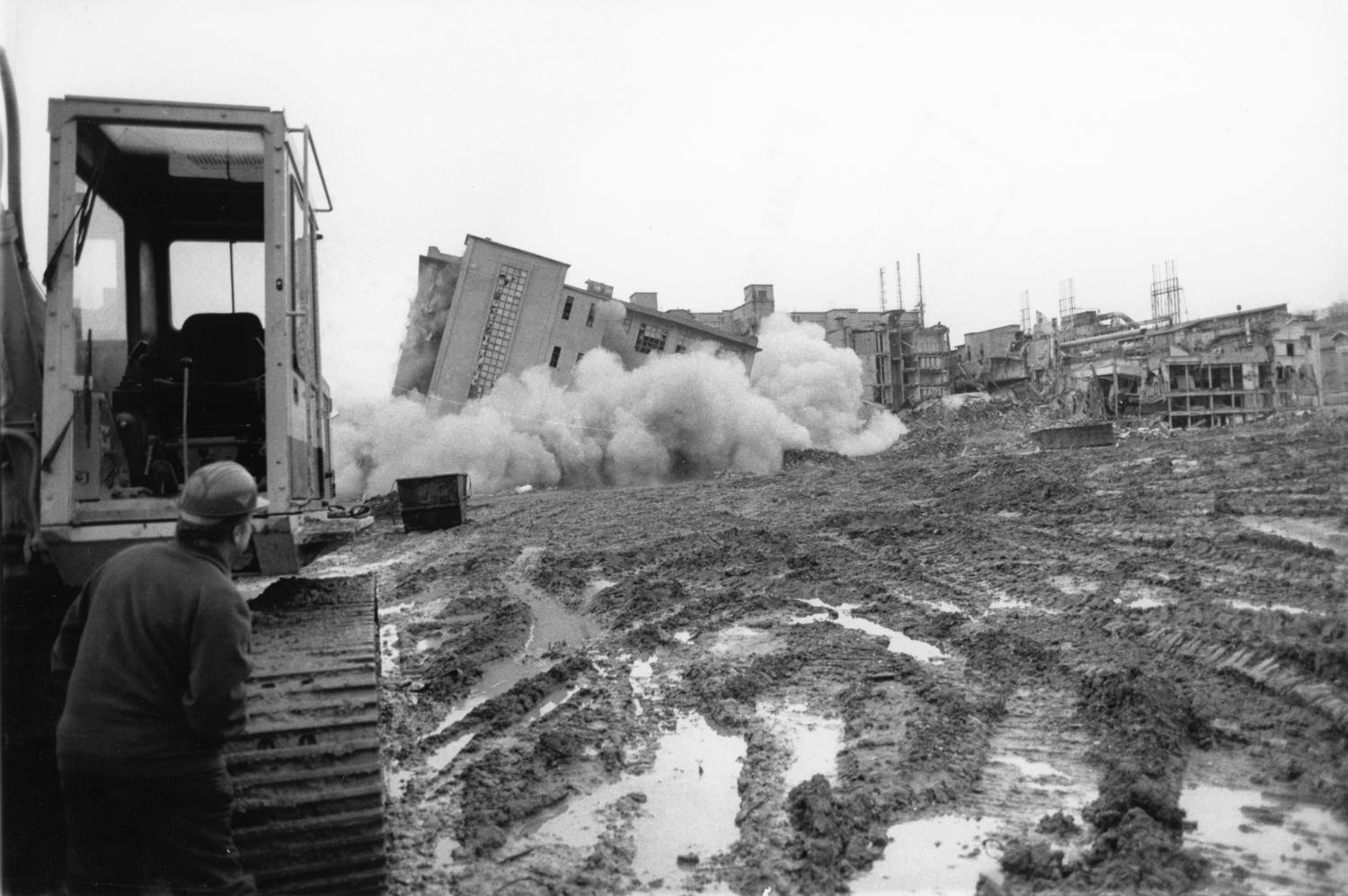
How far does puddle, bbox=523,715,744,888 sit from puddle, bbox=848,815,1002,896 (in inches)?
28.1

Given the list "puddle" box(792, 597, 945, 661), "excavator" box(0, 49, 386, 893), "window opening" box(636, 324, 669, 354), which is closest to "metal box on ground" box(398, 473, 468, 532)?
"puddle" box(792, 597, 945, 661)

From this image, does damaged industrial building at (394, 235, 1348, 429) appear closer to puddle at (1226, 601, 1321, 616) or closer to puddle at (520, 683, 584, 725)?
puddle at (1226, 601, 1321, 616)

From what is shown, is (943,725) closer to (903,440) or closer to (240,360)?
(240,360)

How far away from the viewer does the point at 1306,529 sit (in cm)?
1063

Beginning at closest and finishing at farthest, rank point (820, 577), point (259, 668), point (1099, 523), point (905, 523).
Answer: point (259, 668)
point (820, 577)
point (1099, 523)
point (905, 523)

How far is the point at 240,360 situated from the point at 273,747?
107 inches

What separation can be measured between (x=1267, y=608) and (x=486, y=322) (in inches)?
1179

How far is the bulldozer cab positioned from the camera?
3.92 m

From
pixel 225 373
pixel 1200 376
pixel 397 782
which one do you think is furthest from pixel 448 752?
pixel 1200 376

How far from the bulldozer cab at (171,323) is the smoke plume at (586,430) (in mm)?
24904

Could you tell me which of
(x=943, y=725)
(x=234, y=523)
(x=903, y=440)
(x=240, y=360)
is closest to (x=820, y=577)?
(x=943, y=725)

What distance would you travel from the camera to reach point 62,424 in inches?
151

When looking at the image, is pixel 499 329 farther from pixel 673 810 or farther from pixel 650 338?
pixel 673 810

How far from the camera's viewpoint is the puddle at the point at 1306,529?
384 inches
